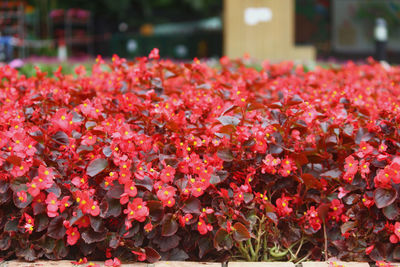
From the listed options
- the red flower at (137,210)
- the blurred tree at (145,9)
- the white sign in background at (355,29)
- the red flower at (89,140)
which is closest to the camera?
the red flower at (137,210)

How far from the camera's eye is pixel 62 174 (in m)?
2.01

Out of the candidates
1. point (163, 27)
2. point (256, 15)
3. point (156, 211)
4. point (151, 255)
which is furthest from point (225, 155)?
point (163, 27)

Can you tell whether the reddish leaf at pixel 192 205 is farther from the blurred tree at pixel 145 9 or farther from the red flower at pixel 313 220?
the blurred tree at pixel 145 9

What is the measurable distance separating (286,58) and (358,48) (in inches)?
191

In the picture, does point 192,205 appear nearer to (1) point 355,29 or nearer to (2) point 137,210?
(2) point 137,210

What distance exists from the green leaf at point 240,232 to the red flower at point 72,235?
1.90 feet

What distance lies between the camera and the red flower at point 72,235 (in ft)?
6.17

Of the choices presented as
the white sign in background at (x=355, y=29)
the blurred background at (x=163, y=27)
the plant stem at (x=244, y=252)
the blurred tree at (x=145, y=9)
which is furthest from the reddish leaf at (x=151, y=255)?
the blurred tree at (x=145, y=9)

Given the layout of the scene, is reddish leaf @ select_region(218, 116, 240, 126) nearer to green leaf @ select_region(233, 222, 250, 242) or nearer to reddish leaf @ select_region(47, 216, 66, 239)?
green leaf @ select_region(233, 222, 250, 242)

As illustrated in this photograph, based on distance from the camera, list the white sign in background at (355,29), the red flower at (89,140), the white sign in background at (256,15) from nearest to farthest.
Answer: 1. the red flower at (89,140)
2. the white sign in background at (256,15)
3. the white sign in background at (355,29)

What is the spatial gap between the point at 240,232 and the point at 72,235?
62 centimetres

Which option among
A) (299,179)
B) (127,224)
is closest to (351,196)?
(299,179)

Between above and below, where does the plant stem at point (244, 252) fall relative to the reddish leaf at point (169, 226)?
below

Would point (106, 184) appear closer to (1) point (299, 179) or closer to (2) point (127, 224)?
(2) point (127, 224)
